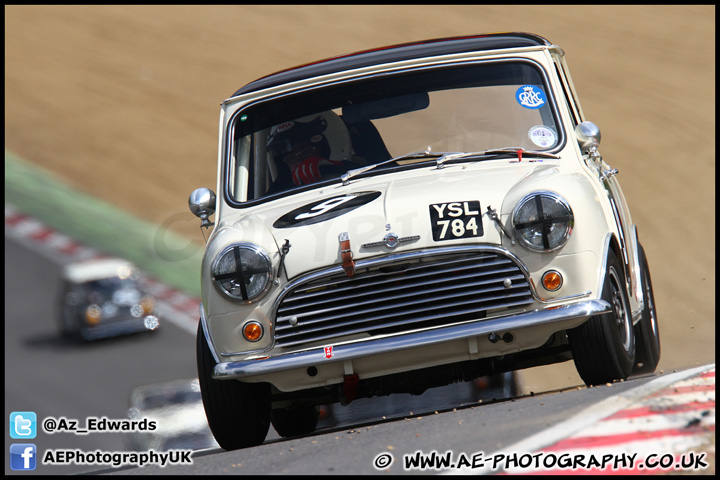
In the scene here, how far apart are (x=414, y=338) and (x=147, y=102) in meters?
24.7

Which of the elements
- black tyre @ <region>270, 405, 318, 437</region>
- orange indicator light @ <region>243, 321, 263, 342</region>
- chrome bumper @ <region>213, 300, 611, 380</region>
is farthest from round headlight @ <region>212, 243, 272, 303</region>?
black tyre @ <region>270, 405, 318, 437</region>

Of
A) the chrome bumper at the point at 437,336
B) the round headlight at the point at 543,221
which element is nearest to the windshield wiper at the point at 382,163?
the round headlight at the point at 543,221

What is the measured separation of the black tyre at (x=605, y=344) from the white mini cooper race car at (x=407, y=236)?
11 mm

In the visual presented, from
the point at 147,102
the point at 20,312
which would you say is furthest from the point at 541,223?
the point at 147,102

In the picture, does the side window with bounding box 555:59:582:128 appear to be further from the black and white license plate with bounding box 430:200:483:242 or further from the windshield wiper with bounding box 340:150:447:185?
the black and white license plate with bounding box 430:200:483:242

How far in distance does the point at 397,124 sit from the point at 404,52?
1.68 feet

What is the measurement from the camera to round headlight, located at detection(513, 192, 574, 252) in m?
5.23

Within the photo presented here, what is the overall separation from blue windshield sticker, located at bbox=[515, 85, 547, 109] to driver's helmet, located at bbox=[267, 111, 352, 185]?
3.35 ft

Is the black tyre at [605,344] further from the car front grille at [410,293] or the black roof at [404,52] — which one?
the black roof at [404,52]

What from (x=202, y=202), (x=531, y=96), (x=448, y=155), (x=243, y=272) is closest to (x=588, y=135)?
(x=531, y=96)

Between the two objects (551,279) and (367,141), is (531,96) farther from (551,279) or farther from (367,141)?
(551,279)

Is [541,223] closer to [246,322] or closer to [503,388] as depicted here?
[246,322]

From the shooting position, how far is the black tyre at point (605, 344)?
210 inches

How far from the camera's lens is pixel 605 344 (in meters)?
5.34
